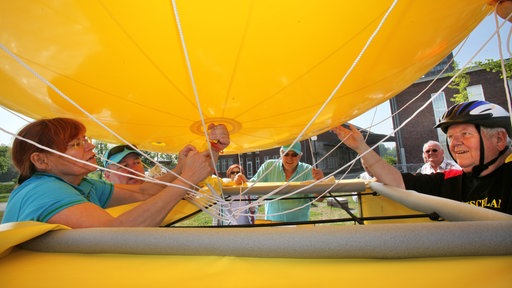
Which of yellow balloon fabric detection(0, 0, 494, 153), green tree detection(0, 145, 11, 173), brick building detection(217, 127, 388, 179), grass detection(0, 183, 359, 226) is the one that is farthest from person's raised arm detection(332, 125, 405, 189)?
brick building detection(217, 127, 388, 179)

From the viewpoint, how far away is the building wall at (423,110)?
1254 cm

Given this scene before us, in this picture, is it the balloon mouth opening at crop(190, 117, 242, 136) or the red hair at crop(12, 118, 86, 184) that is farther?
the balloon mouth opening at crop(190, 117, 242, 136)

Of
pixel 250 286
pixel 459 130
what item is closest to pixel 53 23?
pixel 250 286

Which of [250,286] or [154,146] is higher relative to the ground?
[154,146]

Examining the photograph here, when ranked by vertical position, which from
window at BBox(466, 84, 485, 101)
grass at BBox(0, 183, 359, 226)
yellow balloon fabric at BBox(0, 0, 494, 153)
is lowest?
grass at BBox(0, 183, 359, 226)

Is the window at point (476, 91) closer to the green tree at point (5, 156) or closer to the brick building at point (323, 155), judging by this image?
the brick building at point (323, 155)

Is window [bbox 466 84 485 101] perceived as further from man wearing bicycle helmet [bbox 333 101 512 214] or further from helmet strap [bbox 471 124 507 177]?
helmet strap [bbox 471 124 507 177]

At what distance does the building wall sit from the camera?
12.5m

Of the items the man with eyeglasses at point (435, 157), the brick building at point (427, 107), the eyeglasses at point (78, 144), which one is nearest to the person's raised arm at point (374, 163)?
the eyeglasses at point (78, 144)

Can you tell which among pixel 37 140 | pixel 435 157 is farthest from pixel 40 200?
pixel 435 157

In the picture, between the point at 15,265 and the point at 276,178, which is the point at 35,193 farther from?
the point at 276,178

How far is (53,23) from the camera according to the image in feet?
2.51

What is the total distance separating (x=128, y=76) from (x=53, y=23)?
26 cm

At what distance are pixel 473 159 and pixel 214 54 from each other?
1694mm
